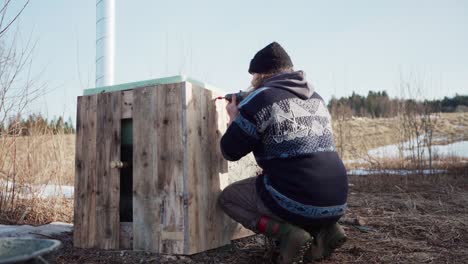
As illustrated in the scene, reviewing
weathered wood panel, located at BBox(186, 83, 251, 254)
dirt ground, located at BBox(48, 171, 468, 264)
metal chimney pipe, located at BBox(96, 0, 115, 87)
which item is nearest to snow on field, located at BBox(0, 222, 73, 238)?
dirt ground, located at BBox(48, 171, 468, 264)

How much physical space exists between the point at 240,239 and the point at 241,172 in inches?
20.1

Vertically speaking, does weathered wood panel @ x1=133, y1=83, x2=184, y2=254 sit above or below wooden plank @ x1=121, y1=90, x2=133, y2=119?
below

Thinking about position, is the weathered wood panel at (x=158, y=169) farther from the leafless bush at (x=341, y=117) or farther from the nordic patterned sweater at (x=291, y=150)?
the leafless bush at (x=341, y=117)

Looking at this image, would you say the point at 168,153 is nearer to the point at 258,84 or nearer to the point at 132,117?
the point at 132,117

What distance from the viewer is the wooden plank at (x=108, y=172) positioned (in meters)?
2.56

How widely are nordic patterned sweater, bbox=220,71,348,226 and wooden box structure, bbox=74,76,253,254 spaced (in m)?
0.30

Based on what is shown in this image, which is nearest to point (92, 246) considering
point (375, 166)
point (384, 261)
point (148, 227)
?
point (148, 227)

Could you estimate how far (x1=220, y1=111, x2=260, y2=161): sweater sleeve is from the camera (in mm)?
2201

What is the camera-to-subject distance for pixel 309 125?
2195 millimetres

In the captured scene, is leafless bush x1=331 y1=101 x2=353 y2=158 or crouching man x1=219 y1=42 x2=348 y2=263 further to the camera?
leafless bush x1=331 y1=101 x2=353 y2=158

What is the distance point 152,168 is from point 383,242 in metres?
1.71

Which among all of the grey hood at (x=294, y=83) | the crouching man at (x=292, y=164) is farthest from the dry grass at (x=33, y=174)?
the grey hood at (x=294, y=83)

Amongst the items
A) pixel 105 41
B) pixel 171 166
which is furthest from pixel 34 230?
pixel 105 41

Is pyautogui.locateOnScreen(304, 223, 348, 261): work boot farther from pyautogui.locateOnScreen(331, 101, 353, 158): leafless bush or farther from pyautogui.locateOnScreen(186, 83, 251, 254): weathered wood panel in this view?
pyautogui.locateOnScreen(331, 101, 353, 158): leafless bush
